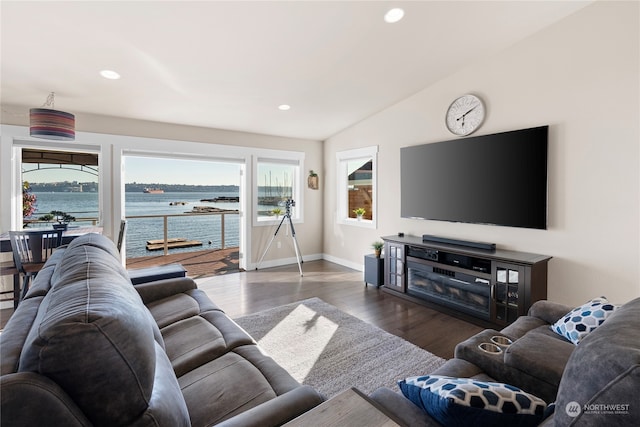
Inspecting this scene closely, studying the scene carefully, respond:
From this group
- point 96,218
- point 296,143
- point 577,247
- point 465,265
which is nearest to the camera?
point 577,247

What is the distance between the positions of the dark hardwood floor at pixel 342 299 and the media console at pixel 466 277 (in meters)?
0.17

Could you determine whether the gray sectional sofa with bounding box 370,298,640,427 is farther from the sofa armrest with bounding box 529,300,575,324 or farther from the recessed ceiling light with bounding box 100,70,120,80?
the recessed ceiling light with bounding box 100,70,120,80

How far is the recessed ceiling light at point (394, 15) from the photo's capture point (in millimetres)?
2618

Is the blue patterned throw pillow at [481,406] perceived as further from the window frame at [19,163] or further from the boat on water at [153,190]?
the boat on water at [153,190]

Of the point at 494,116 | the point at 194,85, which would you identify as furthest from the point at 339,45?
the point at 494,116

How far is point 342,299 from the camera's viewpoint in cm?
392

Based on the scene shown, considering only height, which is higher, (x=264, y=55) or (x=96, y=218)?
(x=264, y=55)

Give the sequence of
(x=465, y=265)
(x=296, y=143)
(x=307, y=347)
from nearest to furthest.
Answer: (x=307, y=347)
(x=465, y=265)
(x=296, y=143)

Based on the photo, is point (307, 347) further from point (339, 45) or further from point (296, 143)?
point (296, 143)

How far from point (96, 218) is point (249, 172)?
87.4 inches

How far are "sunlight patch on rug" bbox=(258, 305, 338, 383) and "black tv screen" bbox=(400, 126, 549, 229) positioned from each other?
1.97 m

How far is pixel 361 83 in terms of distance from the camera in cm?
384

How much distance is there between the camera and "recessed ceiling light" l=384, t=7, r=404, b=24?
2.62 m

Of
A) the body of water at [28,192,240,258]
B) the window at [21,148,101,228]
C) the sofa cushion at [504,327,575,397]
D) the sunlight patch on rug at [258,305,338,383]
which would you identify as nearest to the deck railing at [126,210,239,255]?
the body of water at [28,192,240,258]
